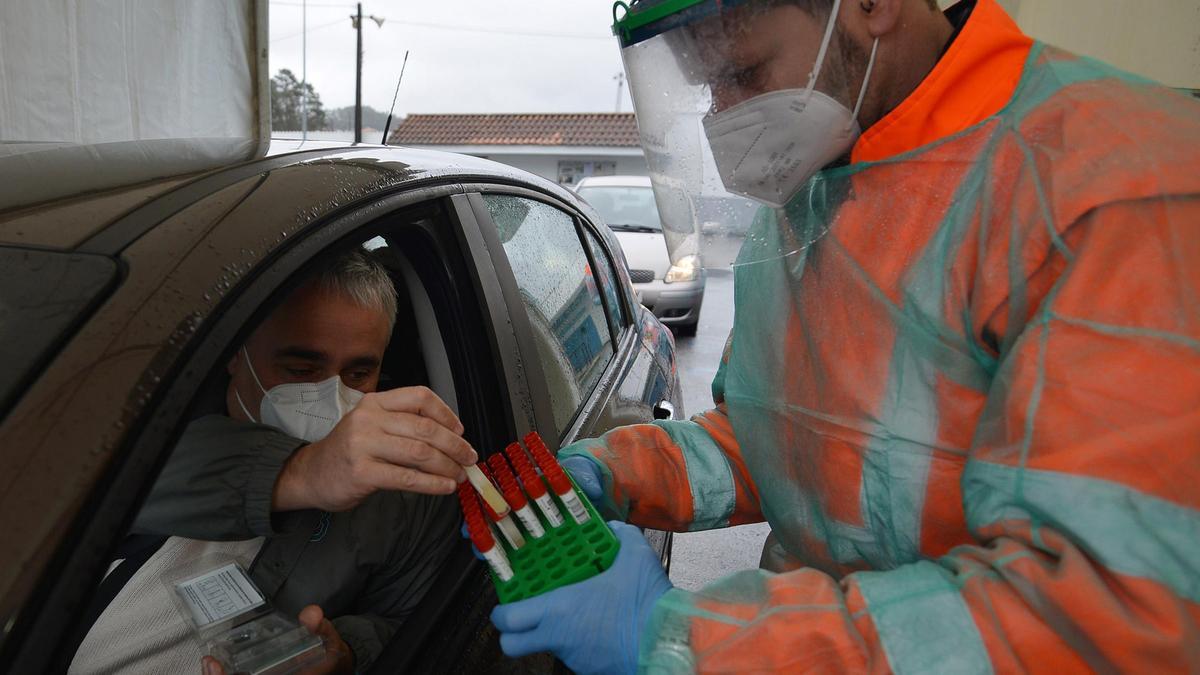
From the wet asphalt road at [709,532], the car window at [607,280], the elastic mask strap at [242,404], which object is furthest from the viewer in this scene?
the wet asphalt road at [709,532]

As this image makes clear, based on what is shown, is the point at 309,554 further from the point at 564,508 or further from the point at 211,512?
the point at 564,508

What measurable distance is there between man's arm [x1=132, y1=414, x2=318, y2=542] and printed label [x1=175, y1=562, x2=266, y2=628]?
0.24 feet

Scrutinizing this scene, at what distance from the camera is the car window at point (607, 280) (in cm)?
251

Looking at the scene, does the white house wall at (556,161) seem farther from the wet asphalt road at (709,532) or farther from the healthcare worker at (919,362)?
the healthcare worker at (919,362)

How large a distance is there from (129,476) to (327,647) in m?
0.59

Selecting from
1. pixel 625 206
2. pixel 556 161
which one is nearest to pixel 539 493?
pixel 625 206

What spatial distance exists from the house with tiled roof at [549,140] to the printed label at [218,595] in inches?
802

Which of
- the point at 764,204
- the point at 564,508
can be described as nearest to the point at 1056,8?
the point at 764,204

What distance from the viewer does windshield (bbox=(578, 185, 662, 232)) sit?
326 inches

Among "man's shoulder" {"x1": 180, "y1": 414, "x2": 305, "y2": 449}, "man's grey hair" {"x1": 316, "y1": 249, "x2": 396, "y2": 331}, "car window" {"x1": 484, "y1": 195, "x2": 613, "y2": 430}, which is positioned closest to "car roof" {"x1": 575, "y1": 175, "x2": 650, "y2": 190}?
"car window" {"x1": 484, "y1": 195, "x2": 613, "y2": 430}

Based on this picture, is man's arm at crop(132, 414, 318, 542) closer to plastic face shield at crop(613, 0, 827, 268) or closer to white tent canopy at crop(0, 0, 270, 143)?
white tent canopy at crop(0, 0, 270, 143)

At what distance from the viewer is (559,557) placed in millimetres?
1070

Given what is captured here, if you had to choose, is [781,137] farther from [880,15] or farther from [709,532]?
[709,532]

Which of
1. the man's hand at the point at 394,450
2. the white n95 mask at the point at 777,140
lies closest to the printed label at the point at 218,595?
the man's hand at the point at 394,450
